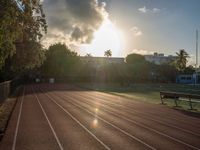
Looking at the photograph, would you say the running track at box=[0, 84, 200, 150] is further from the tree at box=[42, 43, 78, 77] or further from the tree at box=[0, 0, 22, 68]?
the tree at box=[42, 43, 78, 77]

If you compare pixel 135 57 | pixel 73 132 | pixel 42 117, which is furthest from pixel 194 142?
pixel 135 57

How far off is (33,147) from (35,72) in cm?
Answer: 10477

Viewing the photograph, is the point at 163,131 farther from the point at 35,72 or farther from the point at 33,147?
the point at 35,72

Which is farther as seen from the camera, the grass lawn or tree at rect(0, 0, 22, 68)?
the grass lawn

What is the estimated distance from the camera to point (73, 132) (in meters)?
14.5

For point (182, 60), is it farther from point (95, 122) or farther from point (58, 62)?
point (95, 122)

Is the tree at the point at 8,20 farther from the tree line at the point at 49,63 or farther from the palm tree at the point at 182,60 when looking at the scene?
the palm tree at the point at 182,60

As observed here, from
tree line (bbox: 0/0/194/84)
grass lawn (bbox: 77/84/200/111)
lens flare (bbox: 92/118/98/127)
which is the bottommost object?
grass lawn (bbox: 77/84/200/111)

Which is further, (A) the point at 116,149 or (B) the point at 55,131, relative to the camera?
(B) the point at 55,131

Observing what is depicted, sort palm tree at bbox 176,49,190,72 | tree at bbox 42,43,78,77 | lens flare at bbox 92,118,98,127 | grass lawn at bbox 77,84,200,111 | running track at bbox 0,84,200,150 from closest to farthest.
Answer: running track at bbox 0,84,200,150 → lens flare at bbox 92,118,98,127 → grass lawn at bbox 77,84,200,111 → tree at bbox 42,43,78,77 → palm tree at bbox 176,49,190,72

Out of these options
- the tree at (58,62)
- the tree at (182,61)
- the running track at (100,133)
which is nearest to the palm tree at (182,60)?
the tree at (182,61)

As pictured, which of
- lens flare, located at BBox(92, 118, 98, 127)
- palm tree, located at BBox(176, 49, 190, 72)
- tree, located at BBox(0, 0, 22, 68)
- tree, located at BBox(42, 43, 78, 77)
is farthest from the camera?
palm tree, located at BBox(176, 49, 190, 72)

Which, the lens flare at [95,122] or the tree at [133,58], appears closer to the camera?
the lens flare at [95,122]

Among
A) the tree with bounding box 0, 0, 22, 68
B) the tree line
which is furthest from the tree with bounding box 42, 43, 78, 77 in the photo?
the tree with bounding box 0, 0, 22, 68
